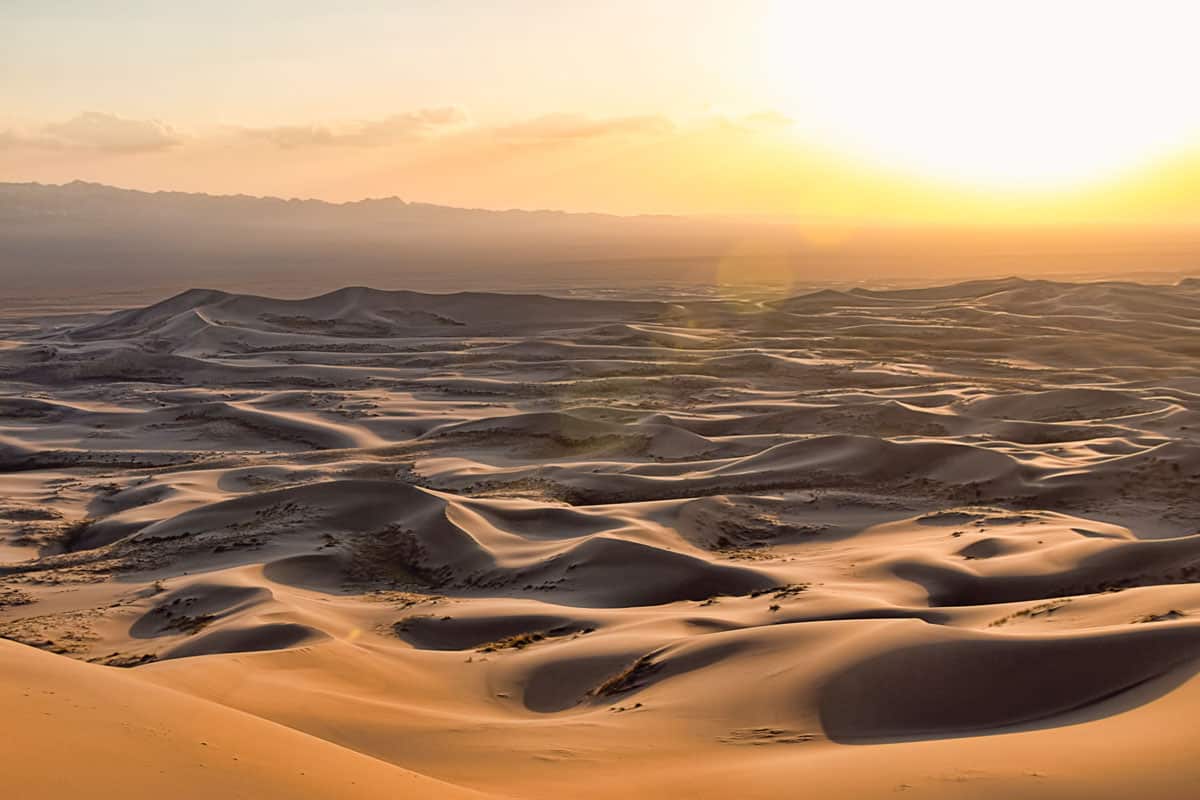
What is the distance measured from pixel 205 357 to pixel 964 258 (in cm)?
4752

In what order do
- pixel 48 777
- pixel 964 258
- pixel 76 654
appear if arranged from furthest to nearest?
pixel 964 258
pixel 76 654
pixel 48 777

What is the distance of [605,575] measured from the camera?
651 cm

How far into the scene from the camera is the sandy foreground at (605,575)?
2.78 metres

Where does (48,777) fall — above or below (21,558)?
above

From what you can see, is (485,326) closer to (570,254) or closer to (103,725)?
(103,725)

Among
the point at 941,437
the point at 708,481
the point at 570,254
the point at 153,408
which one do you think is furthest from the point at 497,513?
the point at 570,254

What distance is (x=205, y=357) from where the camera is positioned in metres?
19.1

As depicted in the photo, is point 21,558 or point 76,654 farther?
point 21,558

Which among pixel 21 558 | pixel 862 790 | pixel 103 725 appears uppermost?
pixel 103 725

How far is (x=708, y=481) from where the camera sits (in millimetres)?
9266

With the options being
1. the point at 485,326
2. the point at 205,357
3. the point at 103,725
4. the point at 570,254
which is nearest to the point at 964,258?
the point at 570,254

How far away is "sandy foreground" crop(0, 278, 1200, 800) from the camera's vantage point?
2781mm

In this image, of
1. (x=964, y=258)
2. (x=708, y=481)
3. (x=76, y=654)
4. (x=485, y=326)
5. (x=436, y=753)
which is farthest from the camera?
(x=964, y=258)

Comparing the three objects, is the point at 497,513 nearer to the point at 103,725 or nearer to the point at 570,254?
the point at 103,725
